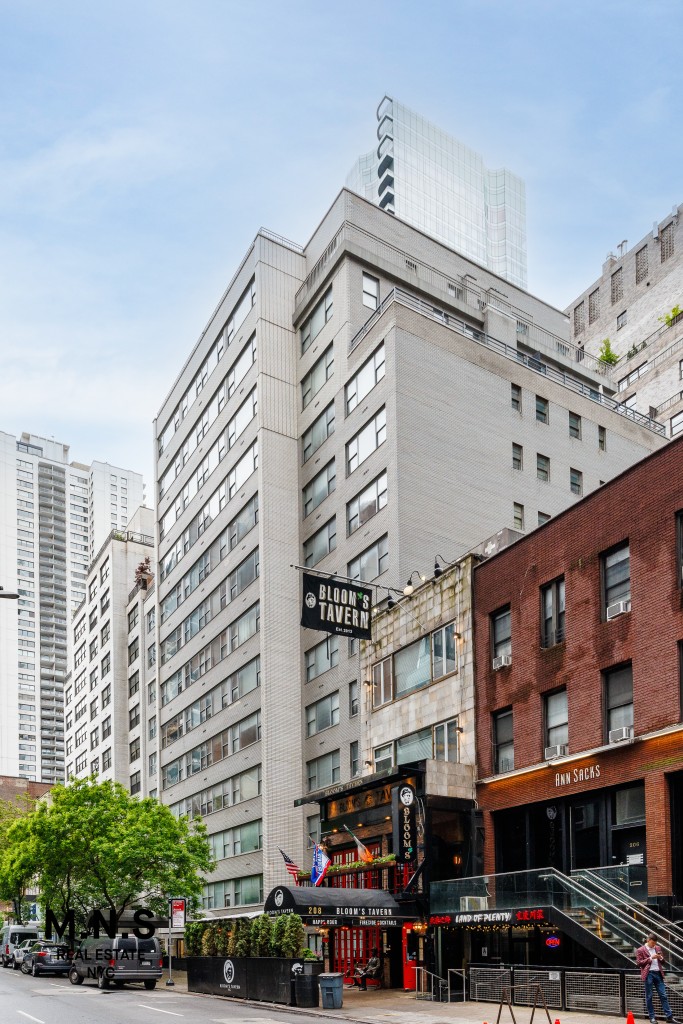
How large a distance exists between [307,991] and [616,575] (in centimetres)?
1395

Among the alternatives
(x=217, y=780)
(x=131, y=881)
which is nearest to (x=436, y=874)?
(x=131, y=881)

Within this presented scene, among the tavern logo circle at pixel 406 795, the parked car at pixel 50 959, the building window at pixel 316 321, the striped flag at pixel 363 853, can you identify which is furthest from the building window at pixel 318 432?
the parked car at pixel 50 959

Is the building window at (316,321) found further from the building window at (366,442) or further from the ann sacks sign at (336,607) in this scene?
the ann sacks sign at (336,607)

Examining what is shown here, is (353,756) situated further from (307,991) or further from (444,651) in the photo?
(307,991)

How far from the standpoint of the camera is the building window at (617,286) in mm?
95250

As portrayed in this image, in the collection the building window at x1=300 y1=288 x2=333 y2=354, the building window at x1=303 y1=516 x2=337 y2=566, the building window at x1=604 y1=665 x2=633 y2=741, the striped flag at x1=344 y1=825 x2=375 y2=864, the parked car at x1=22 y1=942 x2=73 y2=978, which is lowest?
the parked car at x1=22 y1=942 x2=73 y2=978

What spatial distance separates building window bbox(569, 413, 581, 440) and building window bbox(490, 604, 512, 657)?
25.4 metres

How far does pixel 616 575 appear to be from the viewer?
3066cm

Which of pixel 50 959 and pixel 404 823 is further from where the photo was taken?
pixel 50 959

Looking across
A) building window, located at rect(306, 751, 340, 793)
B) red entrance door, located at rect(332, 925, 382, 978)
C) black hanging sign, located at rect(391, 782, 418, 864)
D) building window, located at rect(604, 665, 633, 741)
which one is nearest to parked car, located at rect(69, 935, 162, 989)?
red entrance door, located at rect(332, 925, 382, 978)

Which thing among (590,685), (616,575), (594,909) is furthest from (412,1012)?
(616,575)

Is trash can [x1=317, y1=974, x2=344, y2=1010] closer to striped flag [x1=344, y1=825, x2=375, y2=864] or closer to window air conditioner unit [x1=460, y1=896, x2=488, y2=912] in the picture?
window air conditioner unit [x1=460, y1=896, x2=488, y2=912]

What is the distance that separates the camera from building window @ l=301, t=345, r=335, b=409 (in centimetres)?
5825

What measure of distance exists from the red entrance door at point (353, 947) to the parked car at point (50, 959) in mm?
16924
